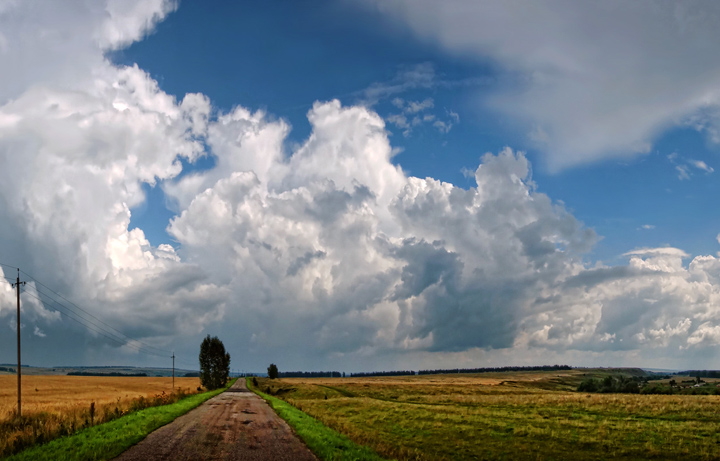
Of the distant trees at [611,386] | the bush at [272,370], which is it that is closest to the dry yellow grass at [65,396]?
the bush at [272,370]

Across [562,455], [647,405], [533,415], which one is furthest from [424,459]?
[647,405]

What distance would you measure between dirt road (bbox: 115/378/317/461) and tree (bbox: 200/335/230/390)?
86.2m

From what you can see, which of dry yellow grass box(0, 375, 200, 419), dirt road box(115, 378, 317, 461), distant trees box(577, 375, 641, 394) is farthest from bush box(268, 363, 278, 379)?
dirt road box(115, 378, 317, 461)

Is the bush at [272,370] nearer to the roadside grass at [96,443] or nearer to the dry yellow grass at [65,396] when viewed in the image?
the dry yellow grass at [65,396]

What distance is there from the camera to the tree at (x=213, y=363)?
371 ft

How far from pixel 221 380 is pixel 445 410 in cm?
8069

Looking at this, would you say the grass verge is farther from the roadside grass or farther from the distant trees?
the distant trees

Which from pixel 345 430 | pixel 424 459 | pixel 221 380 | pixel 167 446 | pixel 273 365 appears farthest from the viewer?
pixel 273 365

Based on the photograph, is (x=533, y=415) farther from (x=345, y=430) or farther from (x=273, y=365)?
(x=273, y=365)

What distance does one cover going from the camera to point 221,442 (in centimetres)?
2309

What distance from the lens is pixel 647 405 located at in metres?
51.3

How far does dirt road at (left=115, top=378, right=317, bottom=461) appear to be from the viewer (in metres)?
19.8

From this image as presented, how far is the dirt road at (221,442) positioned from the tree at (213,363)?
8623 centimetres

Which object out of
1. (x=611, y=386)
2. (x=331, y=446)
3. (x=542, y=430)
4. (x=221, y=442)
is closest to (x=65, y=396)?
(x=221, y=442)
